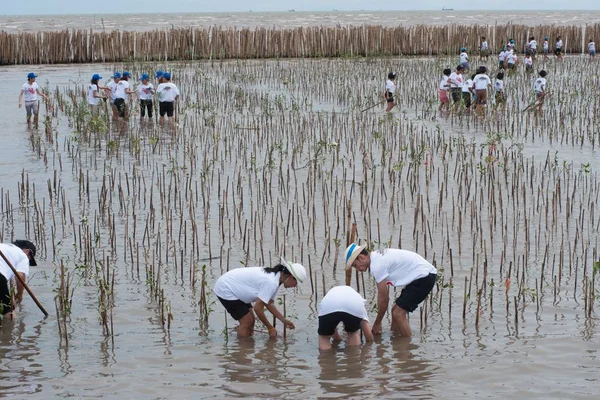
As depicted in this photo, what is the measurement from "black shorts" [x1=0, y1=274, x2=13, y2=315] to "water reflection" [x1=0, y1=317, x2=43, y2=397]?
0.41ft

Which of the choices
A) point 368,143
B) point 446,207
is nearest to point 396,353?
point 446,207

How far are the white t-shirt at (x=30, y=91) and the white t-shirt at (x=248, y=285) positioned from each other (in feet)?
42.4

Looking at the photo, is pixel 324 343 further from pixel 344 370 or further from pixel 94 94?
pixel 94 94

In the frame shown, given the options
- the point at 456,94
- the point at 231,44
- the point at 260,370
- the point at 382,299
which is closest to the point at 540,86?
the point at 456,94

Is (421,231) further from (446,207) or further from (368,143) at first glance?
(368,143)

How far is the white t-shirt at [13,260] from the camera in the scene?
8.25 meters

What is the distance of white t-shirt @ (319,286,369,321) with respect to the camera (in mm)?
7660

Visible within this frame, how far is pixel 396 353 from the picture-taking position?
7762 millimetres

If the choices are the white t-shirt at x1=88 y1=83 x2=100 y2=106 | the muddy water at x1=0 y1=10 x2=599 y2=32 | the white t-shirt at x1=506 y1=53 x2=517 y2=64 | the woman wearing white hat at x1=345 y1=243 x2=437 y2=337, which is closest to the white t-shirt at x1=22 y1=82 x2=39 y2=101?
the white t-shirt at x1=88 y1=83 x2=100 y2=106

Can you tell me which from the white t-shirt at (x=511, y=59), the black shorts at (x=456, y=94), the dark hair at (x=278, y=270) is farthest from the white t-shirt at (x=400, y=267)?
the white t-shirt at (x=511, y=59)

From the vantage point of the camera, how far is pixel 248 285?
26.4 feet

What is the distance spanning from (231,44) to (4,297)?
28265mm

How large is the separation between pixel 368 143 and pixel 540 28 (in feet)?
84.3

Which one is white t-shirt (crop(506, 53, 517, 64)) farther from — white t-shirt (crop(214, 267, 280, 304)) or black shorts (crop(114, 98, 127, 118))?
white t-shirt (crop(214, 267, 280, 304))
